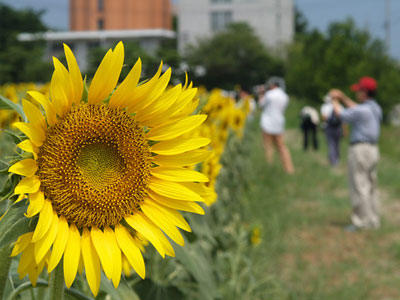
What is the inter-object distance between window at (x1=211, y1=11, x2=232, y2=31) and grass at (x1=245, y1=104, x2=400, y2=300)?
4355 centimetres

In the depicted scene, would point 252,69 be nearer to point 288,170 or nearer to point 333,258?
point 288,170

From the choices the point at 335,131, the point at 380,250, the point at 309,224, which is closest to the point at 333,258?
the point at 380,250

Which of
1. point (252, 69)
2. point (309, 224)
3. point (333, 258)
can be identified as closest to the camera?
point (333, 258)

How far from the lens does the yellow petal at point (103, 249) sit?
1097 millimetres

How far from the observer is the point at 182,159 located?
125 cm

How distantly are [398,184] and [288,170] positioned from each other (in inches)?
76.5

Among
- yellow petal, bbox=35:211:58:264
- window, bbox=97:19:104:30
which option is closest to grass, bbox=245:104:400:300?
yellow petal, bbox=35:211:58:264

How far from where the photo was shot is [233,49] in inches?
1777

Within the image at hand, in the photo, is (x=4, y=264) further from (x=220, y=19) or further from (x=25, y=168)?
(x=220, y=19)

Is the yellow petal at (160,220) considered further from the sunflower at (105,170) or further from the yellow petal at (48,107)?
the yellow petal at (48,107)

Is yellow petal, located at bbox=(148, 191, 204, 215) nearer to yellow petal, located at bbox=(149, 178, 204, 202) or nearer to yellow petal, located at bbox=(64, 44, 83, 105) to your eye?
yellow petal, located at bbox=(149, 178, 204, 202)

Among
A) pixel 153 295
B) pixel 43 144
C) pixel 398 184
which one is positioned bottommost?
pixel 398 184

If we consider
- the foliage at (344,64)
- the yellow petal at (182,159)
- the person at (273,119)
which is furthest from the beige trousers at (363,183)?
the foliage at (344,64)

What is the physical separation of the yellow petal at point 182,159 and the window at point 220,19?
169ft
